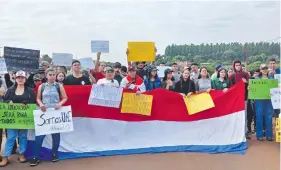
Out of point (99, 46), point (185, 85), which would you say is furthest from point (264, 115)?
point (99, 46)

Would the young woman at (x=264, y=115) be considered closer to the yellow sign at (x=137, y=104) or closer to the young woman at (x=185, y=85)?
the young woman at (x=185, y=85)

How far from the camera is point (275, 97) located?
7.02 m

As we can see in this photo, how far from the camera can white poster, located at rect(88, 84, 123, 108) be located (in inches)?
250

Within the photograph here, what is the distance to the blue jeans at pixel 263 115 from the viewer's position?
7.27 m

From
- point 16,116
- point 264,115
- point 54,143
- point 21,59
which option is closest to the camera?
point 16,116

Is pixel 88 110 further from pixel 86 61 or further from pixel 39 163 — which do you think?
pixel 86 61

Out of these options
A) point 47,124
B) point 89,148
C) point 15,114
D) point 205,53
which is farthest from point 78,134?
point 205,53

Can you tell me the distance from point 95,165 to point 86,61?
363 cm

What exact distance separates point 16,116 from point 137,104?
221 cm

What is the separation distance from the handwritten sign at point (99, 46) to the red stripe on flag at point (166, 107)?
2270 mm

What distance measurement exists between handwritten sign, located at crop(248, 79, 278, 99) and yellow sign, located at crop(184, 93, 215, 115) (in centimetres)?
111

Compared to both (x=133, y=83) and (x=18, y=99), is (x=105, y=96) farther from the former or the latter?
(x=18, y=99)

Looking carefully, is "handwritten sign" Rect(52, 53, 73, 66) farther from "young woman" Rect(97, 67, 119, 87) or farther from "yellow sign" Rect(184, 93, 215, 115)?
"yellow sign" Rect(184, 93, 215, 115)

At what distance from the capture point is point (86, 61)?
28.6ft
